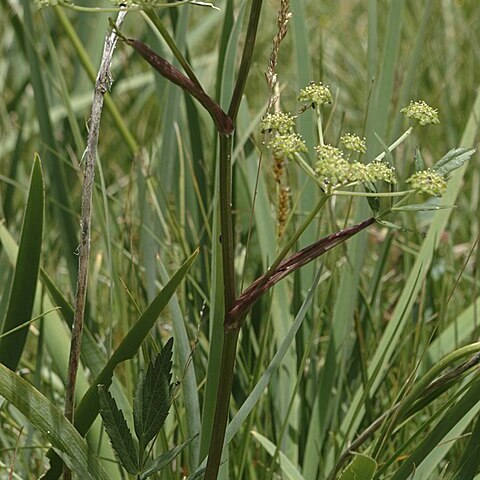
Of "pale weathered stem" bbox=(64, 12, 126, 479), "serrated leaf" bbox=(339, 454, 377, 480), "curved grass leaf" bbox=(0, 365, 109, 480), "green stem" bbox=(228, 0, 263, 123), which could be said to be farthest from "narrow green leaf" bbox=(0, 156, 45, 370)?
"serrated leaf" bbox=(339, 454, 377, 480)

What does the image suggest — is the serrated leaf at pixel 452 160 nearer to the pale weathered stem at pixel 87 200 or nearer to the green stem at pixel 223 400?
the green stem at pixel 223 400

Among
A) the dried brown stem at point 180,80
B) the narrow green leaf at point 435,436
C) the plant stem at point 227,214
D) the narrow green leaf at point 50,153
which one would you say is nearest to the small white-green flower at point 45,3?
the dried brown stem at point 180,80

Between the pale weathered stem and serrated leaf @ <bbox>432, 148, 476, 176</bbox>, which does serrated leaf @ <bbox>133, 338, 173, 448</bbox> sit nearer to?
the pale weathered stem

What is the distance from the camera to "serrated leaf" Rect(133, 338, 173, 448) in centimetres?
86

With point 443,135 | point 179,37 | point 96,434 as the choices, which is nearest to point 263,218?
point 179,37

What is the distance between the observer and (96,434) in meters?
1.07

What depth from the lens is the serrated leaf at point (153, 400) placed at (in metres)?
0.86

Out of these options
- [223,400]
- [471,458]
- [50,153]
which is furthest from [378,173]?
[50,153]

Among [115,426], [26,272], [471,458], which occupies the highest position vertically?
[26,272]

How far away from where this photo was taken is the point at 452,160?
818 millimetres

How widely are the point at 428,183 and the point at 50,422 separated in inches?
15.7

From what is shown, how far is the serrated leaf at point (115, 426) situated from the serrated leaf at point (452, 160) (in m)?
0.34

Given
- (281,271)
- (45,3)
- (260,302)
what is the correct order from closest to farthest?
(45,3)
(281,271)
(260,302)

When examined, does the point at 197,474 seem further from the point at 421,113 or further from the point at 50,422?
the point at 421,113
